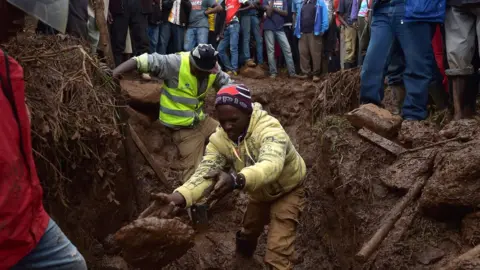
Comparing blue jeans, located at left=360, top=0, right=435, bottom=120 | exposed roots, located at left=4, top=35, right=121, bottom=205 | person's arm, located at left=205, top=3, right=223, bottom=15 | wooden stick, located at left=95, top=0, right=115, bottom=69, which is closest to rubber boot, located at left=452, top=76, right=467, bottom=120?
blue jeans, located at left=360, top=0, right=435, bottom=120

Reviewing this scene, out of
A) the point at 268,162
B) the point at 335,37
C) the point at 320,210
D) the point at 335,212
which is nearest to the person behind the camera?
the point at 268,162

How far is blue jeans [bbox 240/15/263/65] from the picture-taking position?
11.5 metres

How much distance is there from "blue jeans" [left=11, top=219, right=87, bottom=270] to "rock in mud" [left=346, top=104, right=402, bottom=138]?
372 cm

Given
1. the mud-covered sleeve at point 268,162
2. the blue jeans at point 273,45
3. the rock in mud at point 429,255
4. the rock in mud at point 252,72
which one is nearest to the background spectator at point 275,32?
the blue jeans at point 273,45

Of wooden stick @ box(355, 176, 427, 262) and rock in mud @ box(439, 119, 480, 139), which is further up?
rock in mud @ box(439, 119, 480, 139)

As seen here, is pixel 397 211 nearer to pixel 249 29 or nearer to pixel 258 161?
pixel 258 161

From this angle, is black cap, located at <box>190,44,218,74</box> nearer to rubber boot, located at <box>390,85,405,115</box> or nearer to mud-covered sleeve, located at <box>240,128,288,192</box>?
rubber boot, located at <box>390,85,405,115</box>

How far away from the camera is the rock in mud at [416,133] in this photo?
522cm

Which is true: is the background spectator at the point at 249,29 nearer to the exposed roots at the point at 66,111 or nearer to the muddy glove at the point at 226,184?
the exposed roots at the point at 66,111

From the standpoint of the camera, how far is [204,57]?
253 inches

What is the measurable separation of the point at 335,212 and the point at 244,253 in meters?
1.03

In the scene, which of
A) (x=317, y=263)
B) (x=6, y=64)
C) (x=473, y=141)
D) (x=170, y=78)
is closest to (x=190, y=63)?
(x=170, y=78)

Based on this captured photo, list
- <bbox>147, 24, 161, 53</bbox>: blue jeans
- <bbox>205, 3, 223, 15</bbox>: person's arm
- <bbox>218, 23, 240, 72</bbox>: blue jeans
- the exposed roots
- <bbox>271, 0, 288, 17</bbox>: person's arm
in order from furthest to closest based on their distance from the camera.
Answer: <bbox>271, 0, 288, 17</bbox>: person's arm
<bbox>218, 23, 240, 72</bbox>: blue jeans
<bbox>205, 3, 223, 15</bbox>: person's arm
<bbox>147, 24, 161, 53</bbox>: blue jeans
the exposed roots

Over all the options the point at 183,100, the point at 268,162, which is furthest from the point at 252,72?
the point at 268,162
